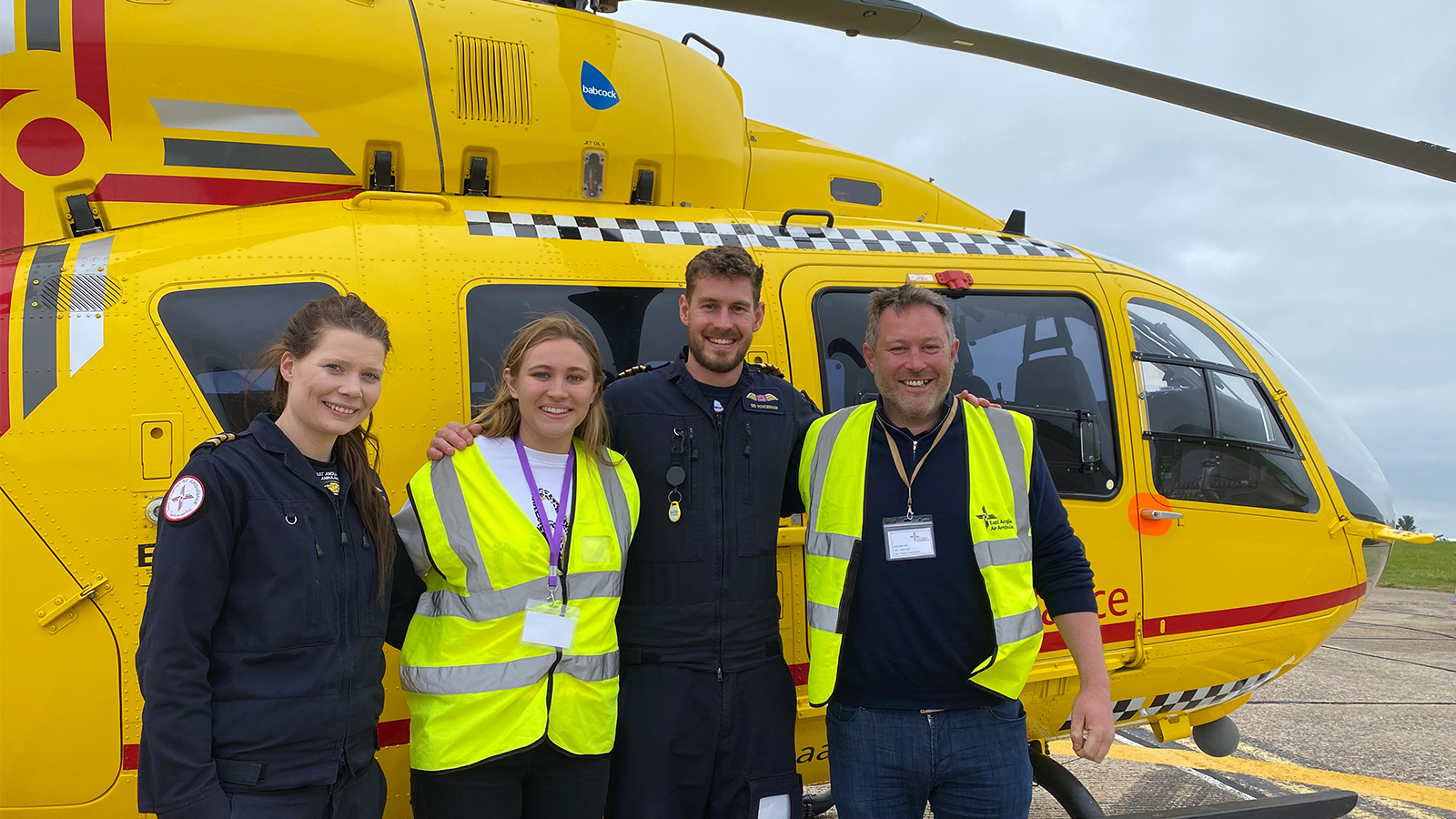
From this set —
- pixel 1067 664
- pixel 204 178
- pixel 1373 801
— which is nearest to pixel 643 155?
pixel 204 178

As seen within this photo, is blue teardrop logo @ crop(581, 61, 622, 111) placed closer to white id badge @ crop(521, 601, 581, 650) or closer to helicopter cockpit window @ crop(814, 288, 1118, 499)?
helicopter cockpit window @ crop(814, 288, 1118, 499)

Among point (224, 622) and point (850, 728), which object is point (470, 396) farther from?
point (850, 728)

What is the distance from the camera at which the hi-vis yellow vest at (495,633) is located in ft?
6.84

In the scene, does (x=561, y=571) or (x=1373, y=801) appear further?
(x=1373, y=801)

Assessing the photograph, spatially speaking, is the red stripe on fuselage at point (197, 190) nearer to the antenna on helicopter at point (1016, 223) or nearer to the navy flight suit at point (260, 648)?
the navy flight suit at point (260, 648)

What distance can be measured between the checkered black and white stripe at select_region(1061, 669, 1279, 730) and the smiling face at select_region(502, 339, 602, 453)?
8.52 ft

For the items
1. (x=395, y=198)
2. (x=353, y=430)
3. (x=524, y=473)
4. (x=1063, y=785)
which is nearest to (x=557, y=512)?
(x=524, y=473)

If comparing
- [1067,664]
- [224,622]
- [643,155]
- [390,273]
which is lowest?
[1067,664]

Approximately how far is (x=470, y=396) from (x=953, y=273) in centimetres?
204

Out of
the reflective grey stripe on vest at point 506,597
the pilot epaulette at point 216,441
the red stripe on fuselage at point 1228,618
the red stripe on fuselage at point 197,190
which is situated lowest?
the red stripe on fuselage at point 1228,618

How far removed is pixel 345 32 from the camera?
3.18 m

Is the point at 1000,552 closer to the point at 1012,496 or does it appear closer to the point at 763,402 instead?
the point at 1012,496

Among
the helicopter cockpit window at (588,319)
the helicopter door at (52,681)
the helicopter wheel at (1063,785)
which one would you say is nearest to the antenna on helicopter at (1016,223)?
the helicopter cockpit window at (588,319)

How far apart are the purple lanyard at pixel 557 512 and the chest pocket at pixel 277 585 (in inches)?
20.1
